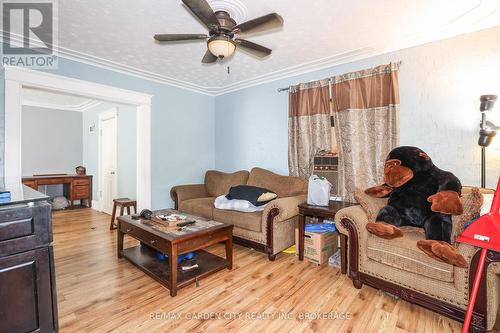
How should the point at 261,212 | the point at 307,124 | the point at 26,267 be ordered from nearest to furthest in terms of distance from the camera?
1. the point at 26,267
2. the point at 261,212
3. the point at 307,124

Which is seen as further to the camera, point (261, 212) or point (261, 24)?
point (261, 212)

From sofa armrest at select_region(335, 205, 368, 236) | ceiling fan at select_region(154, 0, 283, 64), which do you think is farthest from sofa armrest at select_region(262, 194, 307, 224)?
ceiling fan at select_region(154, 0, 283, 64)

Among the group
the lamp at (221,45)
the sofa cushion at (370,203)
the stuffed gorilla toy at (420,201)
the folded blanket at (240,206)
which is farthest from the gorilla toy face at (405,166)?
the lamp at (221,45)

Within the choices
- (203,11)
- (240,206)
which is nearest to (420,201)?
(240,206)

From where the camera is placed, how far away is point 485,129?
2.18 metres

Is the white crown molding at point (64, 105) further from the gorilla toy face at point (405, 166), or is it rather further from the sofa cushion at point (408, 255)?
the sofa cushion at point (408, 255)

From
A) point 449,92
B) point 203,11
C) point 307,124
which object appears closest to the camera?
point 203,11

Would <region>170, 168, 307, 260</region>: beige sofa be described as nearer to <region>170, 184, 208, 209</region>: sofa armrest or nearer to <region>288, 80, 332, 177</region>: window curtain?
<region>170, 184, 208, 209</region>: sofa armrest

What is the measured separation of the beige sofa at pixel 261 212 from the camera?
2707mm

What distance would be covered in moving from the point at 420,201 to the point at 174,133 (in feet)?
11.7

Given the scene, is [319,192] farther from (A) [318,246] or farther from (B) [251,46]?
(B) [251,46]

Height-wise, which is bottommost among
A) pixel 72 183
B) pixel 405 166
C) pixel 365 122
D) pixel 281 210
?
pixel 281 210

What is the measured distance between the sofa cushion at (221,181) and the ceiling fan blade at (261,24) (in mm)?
2350

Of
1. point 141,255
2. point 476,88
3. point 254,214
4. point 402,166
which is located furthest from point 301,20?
point 141,255
